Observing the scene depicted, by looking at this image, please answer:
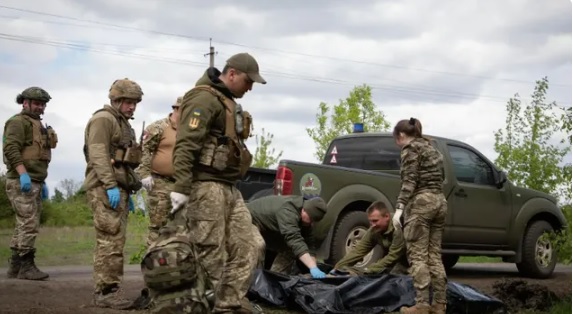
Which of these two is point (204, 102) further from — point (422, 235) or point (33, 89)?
point (33, 89)

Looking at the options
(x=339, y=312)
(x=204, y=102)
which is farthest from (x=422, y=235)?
(x=204, y=102)

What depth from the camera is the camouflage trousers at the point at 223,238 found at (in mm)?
6098

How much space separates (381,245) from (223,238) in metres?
3.45

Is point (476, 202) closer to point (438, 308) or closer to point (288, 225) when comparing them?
point (288, 225)

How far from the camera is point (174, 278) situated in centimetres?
561

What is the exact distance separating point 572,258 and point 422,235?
1.28m

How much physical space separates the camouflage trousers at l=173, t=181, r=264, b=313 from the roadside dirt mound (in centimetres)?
326

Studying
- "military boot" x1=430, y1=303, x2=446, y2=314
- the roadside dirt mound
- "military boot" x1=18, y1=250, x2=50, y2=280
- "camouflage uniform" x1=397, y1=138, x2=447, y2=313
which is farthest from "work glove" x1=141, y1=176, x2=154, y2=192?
the roadside dirt mound

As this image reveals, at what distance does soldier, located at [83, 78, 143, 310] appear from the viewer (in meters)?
7.57

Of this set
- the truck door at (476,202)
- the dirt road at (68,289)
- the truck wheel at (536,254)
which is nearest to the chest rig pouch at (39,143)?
the dirt road at (68,289)

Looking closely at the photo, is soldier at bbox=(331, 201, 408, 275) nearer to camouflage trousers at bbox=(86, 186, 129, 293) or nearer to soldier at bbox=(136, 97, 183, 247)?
soldier at bbox=(136, 97, 183, 247)

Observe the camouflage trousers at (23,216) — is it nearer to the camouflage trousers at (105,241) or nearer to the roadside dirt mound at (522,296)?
the camouflage trousers at (105,241)

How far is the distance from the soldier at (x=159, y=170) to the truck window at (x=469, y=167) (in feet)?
15.7

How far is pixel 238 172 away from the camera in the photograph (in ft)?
20.6
